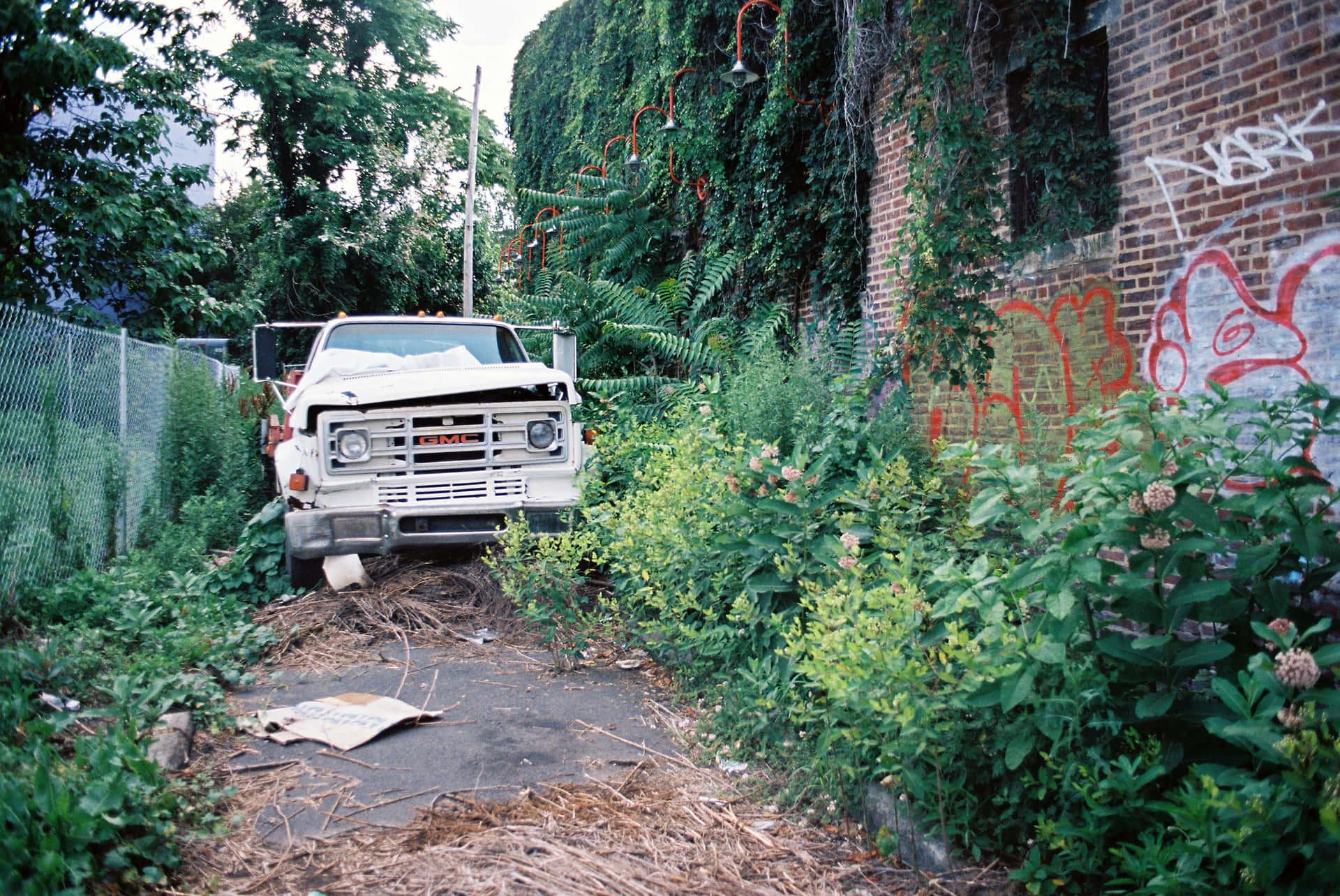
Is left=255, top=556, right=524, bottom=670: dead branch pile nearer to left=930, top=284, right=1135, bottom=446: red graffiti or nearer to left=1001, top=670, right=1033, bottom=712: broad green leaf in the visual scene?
left=1001, top=670, right=1033, bottom=712: broad green leaf

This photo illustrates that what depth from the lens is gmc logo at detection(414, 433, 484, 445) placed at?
5875mm

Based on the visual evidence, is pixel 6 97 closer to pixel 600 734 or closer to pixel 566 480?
pixel 566 480

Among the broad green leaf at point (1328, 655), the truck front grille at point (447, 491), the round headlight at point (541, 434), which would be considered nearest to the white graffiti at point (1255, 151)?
the broad green leaf at point (1328, 655)

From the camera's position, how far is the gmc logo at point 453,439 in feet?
19.3

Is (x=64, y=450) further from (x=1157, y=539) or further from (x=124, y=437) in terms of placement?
→ (x=1157, y=539)

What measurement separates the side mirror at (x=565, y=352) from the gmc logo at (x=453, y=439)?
1128 mm

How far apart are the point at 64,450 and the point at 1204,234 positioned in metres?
7.35

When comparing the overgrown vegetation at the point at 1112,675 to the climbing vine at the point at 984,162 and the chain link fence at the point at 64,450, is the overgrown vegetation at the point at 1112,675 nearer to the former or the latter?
the climbing vine at the point at 984,162

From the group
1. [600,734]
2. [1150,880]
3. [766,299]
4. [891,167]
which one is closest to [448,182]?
[766,299]

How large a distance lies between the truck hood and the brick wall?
3.39 metres

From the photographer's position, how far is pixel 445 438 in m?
5.93

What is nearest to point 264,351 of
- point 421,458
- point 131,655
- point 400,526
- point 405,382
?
point 405,382

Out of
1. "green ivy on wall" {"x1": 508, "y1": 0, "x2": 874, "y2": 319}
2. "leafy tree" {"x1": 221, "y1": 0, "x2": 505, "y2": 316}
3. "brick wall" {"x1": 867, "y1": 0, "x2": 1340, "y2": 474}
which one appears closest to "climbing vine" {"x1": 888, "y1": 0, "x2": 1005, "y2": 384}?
"brick wall" {"x1": 867, "y1": 0, "x2": 1340, "y2": 474}

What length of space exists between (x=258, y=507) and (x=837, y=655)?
7451 mm
